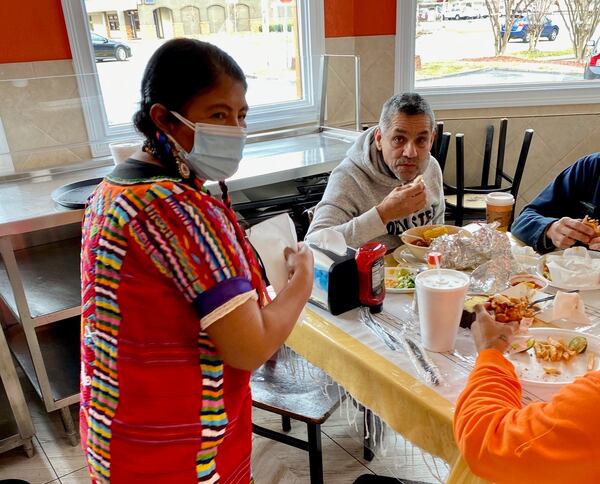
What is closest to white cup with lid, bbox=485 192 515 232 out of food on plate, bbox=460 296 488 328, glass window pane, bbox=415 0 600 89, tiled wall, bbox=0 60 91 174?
food on plate, bbox=460 296 488 328

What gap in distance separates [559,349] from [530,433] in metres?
0.35

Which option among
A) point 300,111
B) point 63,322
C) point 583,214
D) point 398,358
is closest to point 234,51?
point 300,111

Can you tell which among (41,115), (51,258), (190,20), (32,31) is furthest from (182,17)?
(51,258)

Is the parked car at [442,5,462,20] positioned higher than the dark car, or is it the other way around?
the parked car at [442,5,462,20]

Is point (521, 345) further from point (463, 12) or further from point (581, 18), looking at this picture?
point (581, 18)

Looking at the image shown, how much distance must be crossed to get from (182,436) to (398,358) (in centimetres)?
44

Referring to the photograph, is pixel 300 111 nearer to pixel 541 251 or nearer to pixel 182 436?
pixel 541 251

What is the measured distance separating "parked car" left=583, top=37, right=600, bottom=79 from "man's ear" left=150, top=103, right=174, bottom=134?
339cm

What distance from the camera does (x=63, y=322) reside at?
2.41 metres

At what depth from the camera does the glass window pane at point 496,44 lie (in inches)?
129

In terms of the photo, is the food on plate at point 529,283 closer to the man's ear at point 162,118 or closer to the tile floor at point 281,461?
the tile floor at point 281,461

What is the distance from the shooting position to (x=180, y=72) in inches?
30.3

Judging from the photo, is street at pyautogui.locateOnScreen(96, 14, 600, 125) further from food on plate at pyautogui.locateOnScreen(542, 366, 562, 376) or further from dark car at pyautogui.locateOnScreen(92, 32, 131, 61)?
food on plate at pyautogui.locateOnScreen(542, 366, 562, 376)

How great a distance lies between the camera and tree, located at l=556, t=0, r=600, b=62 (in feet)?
10.5
